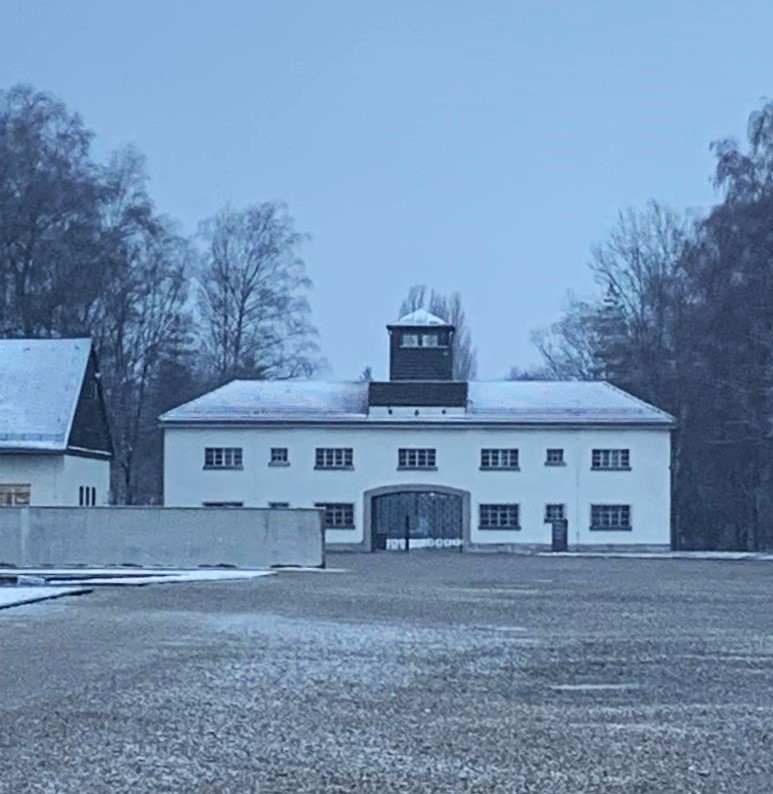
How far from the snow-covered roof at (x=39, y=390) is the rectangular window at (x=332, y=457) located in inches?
347

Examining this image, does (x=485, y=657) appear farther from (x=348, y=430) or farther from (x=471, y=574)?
(x=348, y=430)

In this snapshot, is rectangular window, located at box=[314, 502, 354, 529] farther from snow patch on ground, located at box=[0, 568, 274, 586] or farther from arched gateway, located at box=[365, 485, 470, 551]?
snow patch on ground, located at box=[0, 568, 274, 586]

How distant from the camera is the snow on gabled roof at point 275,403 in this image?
56.1 m

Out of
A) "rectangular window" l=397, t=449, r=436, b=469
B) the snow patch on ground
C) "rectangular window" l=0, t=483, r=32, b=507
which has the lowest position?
the snow patch on ground

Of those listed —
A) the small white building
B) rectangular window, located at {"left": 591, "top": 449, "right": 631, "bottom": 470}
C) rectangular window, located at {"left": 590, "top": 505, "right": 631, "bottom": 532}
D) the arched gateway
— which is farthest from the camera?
rectangular window, located at {"left": 591, "top": 449, "right": 631, "bottom": 470}

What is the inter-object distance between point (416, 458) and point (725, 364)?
1054 cm

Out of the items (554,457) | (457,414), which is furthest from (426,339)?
(554,457)

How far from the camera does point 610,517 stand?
5528 cm

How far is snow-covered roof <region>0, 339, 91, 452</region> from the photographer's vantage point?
1921 inches

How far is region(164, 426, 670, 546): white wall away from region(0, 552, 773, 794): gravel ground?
30.0 metres

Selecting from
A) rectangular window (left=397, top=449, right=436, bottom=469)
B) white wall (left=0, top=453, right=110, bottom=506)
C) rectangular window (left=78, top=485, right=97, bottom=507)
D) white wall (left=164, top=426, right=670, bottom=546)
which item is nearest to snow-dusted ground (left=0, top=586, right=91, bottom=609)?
white wall (left=0, top=453, right=110, bottom=506)

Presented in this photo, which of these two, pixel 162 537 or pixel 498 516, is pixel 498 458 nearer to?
pixel 498 516

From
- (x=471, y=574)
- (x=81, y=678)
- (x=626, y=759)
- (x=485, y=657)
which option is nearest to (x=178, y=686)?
(x=81, y=678)

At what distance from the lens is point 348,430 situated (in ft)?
184
